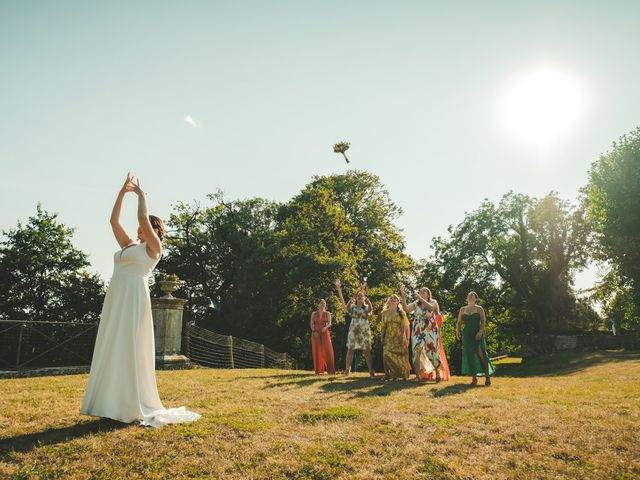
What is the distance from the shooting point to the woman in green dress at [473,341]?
33.1ft

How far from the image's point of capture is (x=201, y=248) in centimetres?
3781

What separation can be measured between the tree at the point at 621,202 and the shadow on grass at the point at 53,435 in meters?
27.1

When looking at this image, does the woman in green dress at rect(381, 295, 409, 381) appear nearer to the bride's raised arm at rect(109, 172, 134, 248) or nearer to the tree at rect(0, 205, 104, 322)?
the bride's raised arm at rect(109, 172, 134, 248)

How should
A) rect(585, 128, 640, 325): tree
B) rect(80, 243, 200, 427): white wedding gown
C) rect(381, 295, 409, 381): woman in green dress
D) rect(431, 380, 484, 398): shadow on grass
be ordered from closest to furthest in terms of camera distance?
rect(80, 243, 200, 427): white wedding gown
rect(431, 380, 484, 398): shadow on grass
rect(381, 295, 409, 381): woman in green dress
rect(585, 128, 640, 325): tree

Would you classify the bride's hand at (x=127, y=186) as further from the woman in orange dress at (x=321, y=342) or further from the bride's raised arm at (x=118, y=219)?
the woman in orange dress at (x=321, y=342)

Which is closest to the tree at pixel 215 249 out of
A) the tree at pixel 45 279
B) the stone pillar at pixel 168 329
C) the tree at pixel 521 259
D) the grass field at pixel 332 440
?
the tree at pixel 45 279

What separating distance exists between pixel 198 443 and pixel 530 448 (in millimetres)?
3223

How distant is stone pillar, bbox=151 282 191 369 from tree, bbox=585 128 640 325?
79.2 ft

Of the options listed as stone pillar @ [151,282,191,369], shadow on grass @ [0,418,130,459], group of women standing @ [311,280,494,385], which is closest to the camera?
shadow on grass @ [0,418,130,459]

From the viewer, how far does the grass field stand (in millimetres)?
3520

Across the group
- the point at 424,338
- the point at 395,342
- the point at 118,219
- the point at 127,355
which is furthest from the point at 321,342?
the point at 118,219

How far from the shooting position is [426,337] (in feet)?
36.9

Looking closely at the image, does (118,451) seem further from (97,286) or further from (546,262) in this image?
(546,262)

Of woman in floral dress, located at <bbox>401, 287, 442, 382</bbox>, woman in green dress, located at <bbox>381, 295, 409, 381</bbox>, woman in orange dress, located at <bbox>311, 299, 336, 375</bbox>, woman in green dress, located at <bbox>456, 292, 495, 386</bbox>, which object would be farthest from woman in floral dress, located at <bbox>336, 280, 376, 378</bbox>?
woman in green dress, located at <bbox>456, 292, 495, 386</bbox>
